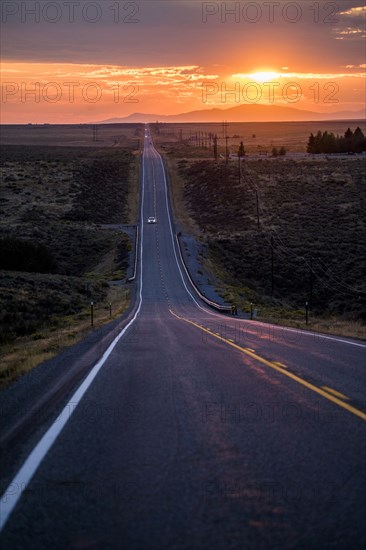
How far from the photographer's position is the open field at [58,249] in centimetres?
2762

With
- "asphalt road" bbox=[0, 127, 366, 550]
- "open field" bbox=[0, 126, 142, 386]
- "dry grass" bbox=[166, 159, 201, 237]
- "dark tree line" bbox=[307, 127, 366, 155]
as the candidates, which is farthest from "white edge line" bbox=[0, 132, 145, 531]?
"dark tree line" bbox=[307, 127, 366, 155]

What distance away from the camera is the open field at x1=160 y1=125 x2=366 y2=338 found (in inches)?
1970

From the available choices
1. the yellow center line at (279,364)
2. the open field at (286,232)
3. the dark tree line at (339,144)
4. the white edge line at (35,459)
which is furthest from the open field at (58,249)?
the dark tree line at (339,144)

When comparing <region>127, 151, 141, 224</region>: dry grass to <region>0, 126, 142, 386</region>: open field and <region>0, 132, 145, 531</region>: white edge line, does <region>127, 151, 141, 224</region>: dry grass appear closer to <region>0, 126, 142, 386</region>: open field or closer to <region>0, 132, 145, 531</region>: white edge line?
<region>0, 126, 142, 386</region>: open field

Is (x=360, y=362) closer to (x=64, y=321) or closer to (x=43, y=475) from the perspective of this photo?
(x=43, y=475)

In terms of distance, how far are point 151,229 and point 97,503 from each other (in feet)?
254

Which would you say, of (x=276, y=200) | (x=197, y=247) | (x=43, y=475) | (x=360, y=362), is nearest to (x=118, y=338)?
(x=360, y=362)

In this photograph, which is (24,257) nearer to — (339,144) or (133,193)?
(133,193)

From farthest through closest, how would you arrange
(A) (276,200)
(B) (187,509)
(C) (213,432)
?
(A) (276,200) < (C) (213,432) < (B) (187,509)

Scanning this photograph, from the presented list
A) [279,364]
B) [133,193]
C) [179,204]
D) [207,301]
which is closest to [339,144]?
[133,193]

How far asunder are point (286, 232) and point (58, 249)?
24280mm

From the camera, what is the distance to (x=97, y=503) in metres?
5.48

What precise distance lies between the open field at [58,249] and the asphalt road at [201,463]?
4.40 meters

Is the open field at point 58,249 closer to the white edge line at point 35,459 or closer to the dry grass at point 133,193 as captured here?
the dry grass at point 133,193
